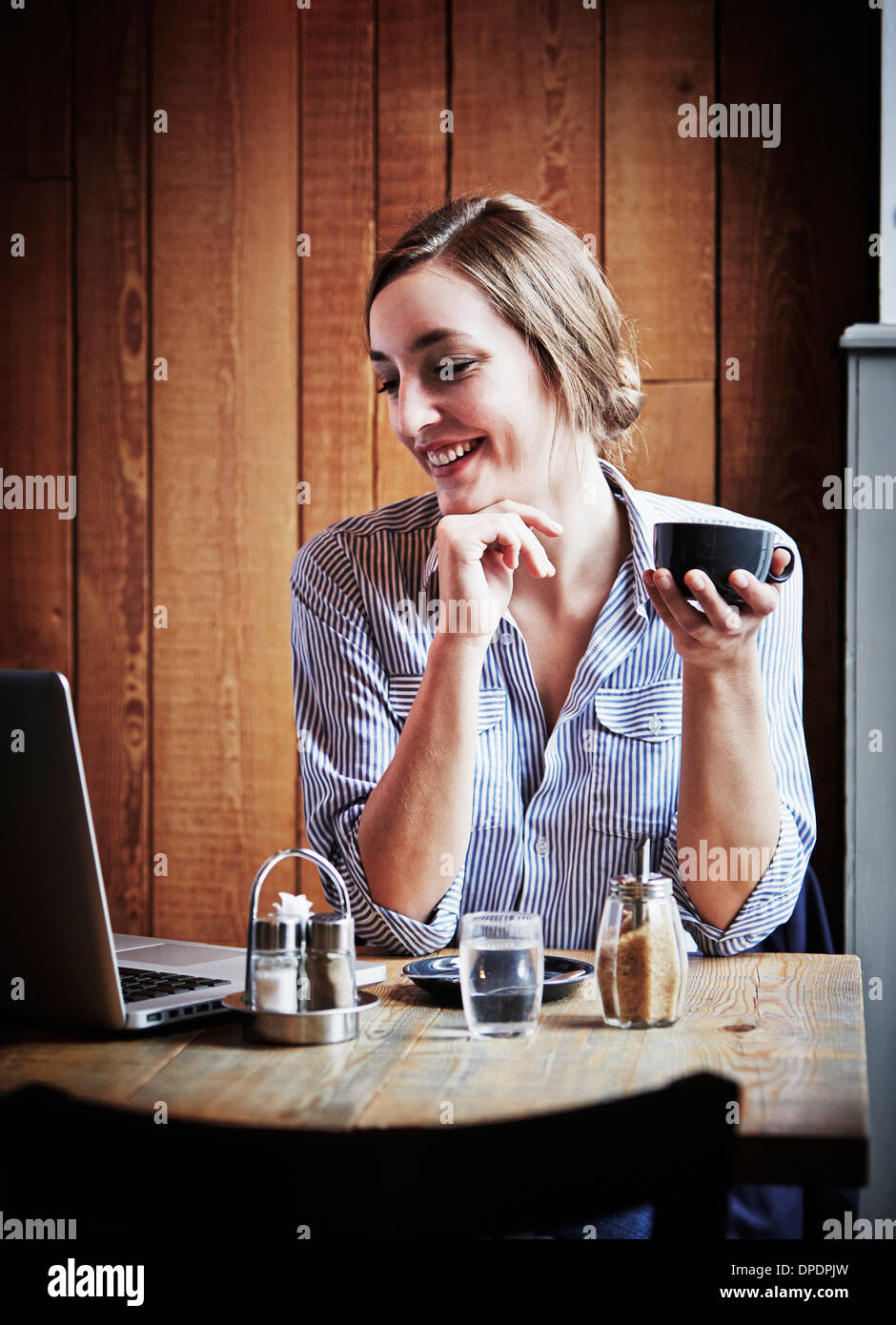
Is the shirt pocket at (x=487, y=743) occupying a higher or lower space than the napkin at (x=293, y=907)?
higher

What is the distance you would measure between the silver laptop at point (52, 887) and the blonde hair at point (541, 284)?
816 mm

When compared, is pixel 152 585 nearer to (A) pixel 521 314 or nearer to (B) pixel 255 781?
(B) pixel 255 781

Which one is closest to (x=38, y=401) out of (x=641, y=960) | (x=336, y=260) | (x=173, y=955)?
(x=336, y=260)

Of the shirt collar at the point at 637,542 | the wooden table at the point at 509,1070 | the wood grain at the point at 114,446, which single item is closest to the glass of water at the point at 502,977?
the wooden table at the point at 509,1070

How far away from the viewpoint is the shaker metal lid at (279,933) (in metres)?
0.94

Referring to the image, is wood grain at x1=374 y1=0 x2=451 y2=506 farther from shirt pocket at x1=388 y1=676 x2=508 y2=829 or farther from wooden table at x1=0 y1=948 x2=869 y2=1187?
wooden table at x1=0 y1=948 x2=869 y2=1187

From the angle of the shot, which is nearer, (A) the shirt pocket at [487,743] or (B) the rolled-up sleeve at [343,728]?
(B) the rolled-up sleeve at [343,728]

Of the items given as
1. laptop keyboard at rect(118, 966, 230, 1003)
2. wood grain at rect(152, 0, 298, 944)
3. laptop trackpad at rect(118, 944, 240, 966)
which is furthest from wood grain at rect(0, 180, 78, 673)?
laptop keyboard at rect(118, 966, 230, 1003)

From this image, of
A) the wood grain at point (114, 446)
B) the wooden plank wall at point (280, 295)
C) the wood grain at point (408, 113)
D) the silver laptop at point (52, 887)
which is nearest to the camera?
the silver laptop at point (52, 887)

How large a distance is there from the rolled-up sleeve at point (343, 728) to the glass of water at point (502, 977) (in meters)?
0.39

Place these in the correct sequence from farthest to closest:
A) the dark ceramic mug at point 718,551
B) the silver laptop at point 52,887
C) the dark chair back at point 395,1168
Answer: the dark ceramic mug at point 718,551 < the silver laptop at point 52,887 < the dark chair back at point 395,1168

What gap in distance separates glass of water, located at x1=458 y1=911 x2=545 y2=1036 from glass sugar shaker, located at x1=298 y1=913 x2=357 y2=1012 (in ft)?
0.29

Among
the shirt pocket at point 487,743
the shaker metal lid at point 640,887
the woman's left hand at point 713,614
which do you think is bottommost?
the shaker metal lid at point 640,887

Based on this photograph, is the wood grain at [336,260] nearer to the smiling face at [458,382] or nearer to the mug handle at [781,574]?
the smiling face at [458,382]
